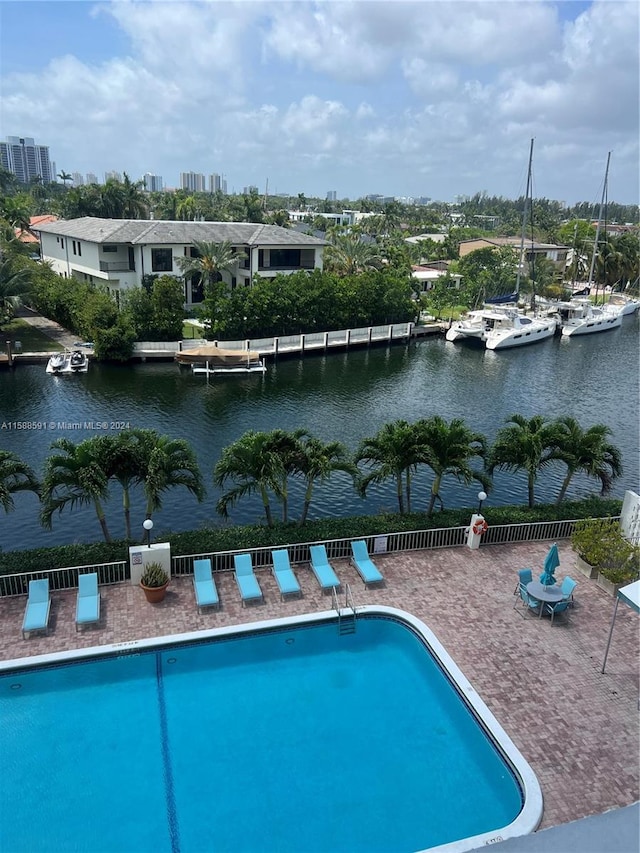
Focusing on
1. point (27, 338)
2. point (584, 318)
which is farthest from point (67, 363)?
point (584, 318)

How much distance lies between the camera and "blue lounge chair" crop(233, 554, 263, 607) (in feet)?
52.6

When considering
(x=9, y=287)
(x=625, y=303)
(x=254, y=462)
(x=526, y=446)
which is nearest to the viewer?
(x=254, y=462)

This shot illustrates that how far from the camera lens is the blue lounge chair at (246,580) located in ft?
52.6

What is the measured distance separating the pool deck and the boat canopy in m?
26.2

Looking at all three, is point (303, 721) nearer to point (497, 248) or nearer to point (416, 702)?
point (416, 702)

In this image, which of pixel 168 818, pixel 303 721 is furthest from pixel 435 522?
pixel 168 818

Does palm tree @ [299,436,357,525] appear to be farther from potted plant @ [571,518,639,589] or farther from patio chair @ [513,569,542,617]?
potted plant @ [571,518,639,589]

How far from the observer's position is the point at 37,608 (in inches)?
589

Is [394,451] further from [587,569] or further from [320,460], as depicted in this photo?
[587,569]

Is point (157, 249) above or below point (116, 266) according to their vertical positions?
above

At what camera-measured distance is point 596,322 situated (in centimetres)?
6328

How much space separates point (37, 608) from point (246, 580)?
510cm

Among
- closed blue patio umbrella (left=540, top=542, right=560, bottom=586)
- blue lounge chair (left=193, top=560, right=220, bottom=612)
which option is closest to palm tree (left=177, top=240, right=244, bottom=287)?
blue lounge chair (left=193, top=560, right=220, bottom=612)

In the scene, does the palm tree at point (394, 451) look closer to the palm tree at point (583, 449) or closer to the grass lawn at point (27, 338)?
the palm tree at point (583, 449)
